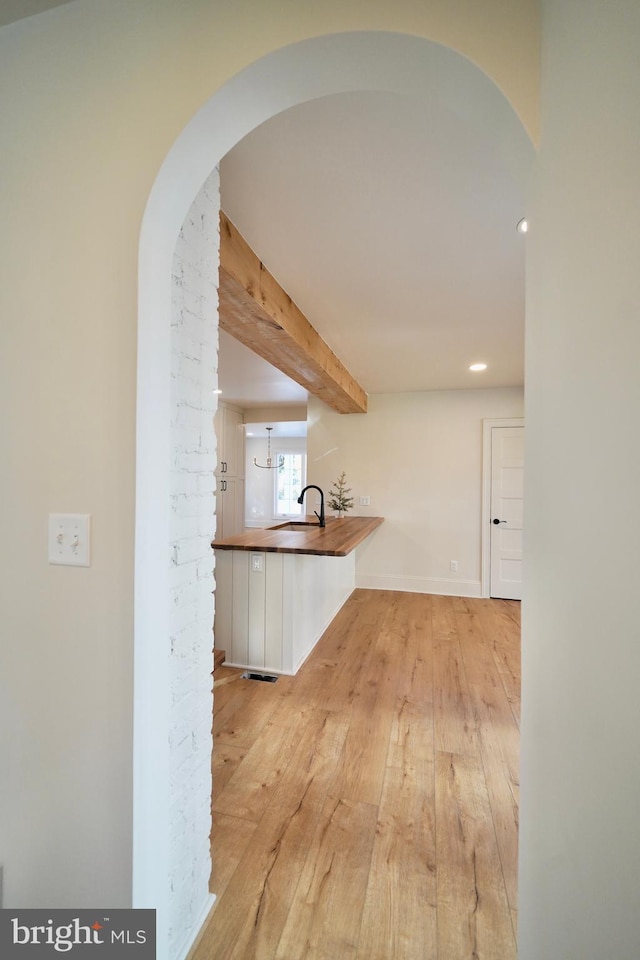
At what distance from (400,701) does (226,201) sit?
2.71m

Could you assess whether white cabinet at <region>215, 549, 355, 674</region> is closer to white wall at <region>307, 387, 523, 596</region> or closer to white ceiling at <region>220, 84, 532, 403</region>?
white ceiling at <region>220, 84, 532, 403</region>

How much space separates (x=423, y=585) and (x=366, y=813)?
351cm

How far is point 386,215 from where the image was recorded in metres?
1.71

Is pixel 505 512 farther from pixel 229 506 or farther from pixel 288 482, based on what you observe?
pixel 288 482

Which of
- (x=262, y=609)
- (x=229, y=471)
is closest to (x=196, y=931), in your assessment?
(x=262, y=609)

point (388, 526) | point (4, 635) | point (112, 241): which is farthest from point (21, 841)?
point (388, 526)

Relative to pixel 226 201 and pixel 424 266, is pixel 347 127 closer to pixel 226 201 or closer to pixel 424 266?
pixel 226 201

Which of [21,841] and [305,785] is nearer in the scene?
[21,841]

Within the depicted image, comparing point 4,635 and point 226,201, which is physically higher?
point 226,201

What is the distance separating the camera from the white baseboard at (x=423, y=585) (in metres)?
4.76

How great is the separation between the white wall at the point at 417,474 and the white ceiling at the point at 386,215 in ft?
5.81

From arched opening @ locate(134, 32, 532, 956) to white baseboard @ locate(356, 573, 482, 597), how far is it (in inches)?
164

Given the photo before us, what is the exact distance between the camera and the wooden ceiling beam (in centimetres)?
180

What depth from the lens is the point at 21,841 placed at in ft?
3.10
